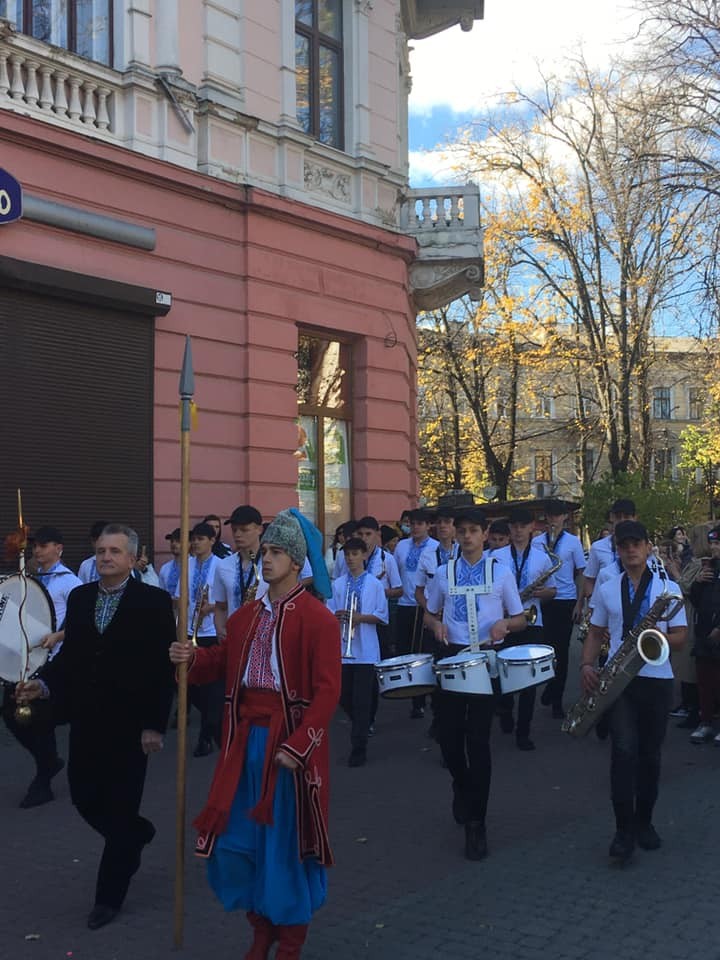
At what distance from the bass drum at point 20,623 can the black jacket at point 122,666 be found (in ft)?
4.86

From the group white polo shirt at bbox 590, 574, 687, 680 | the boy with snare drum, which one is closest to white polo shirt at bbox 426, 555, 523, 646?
the boy with snare drum

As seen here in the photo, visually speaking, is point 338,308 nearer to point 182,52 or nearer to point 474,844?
point 182,52

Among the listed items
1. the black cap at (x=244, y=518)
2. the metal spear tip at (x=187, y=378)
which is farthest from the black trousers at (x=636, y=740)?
the black cap at (x=244, y=518)

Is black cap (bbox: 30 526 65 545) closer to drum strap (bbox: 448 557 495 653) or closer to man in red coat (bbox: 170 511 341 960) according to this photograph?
drum strap (bbox: 448 557 495 653)

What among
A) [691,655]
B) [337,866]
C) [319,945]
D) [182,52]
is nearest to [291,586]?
[319,945]

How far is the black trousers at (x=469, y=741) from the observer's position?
6.85m

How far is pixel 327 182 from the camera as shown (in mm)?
16672

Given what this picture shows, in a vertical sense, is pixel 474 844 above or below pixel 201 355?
below

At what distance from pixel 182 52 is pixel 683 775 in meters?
10.7

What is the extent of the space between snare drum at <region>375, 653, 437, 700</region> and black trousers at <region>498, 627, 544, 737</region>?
2252 mm

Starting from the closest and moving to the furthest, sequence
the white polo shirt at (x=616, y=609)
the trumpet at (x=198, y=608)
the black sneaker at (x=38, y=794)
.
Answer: the white polo shirt at (x=616, y=609) < the black sneaker at (x=38, y=794) < the trumpet at (x=198, y=608)

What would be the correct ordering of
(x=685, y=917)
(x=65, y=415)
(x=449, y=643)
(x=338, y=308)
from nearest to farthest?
(x=685, y=917), (x=449, y=643), (x=65, y=415), (x=338, y=308)

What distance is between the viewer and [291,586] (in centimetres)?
512

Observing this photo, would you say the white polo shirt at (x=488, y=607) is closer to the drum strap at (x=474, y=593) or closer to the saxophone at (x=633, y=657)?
the drum strap at (x=474, y=593)
